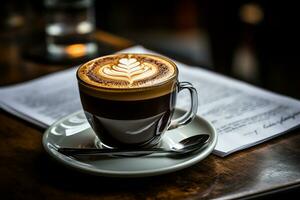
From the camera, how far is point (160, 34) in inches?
92.7

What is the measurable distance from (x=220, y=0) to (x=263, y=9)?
68 cm

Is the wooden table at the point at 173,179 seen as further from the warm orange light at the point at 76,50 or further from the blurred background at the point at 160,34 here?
the warm orange light at the point at 76,50

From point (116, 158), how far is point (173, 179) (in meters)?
0.07

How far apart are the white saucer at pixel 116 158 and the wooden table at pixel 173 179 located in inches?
0.7

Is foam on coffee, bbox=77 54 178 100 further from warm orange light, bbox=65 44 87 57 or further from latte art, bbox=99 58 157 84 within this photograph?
warm orange light, bbox=65 44 87 57

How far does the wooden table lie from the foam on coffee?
0.31 feet

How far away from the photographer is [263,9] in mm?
1409

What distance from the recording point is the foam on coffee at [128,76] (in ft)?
1.93

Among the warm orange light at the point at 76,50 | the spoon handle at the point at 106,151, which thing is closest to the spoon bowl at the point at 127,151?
the spoon handle at the point at 106,151

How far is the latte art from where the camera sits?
0.62 m

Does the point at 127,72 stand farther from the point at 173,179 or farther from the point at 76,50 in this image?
the point at 76,50

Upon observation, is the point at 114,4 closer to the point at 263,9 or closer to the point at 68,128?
the point at 263,9

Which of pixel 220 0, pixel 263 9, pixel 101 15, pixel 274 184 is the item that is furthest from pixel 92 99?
pixel 220 0

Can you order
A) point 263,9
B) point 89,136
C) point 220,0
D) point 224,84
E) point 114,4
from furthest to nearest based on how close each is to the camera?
point 114,4 < point 220,0 < point 263,9 < point 224,84 < point 89,136
